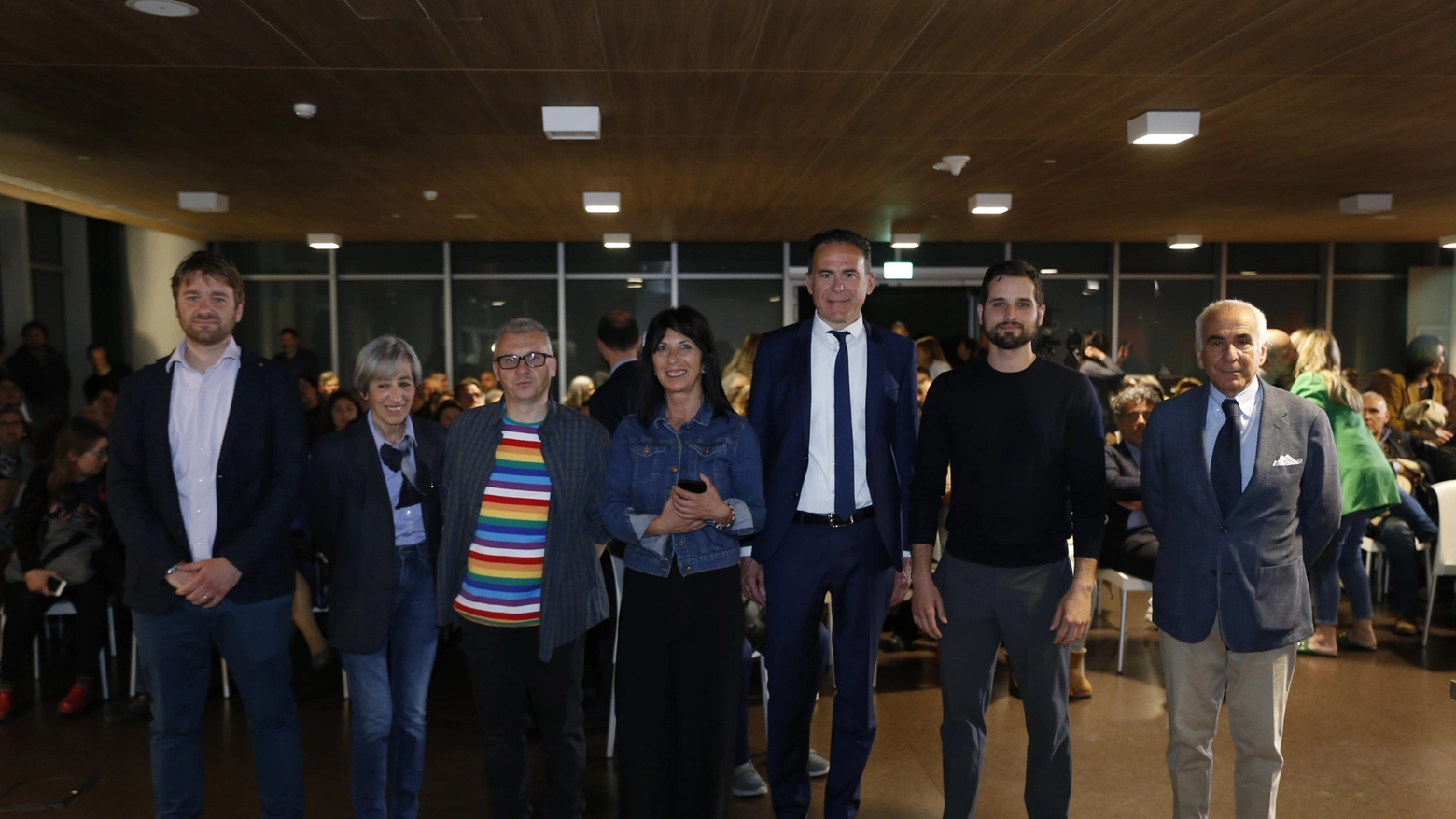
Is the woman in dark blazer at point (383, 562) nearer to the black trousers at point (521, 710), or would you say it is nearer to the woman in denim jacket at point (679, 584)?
the black trousers at point (521, 710)

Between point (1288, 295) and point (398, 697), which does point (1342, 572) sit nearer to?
point (398, 697)

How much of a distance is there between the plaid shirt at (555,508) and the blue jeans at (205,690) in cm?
49

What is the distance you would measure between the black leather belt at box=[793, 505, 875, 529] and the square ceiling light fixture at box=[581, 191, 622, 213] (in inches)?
224

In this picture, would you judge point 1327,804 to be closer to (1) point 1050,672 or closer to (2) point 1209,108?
(1) point 1050,672

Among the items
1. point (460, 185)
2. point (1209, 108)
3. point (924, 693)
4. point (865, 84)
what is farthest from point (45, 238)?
point (1209, 108)

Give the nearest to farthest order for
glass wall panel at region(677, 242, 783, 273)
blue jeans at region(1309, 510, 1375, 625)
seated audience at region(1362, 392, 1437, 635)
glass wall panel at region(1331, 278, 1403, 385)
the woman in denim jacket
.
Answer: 1. the woman in denim jacket
2. blue jeans at region(1309, 510, 1375, 625)
3. seated audience at region(1362, 392, 1437, 635)
4. glass wall panel at region(677, 242, 783, 273)
5. glass wall panel at region(1331, 278, 1403, 385)

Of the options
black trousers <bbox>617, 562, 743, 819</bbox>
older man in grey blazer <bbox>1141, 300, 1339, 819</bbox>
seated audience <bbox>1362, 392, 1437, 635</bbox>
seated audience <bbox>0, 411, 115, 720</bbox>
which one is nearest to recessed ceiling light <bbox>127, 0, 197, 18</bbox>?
seated audience <bbox>0, 411, 115, 720</bbox>

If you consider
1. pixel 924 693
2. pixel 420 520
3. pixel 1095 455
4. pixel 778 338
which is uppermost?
pixel 778 338

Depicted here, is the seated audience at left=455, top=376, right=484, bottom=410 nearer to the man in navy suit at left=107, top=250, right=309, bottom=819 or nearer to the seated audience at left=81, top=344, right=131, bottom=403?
the seated audience at left=81, top=344, right=131, bottom=403

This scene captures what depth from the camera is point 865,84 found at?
4.66 metres

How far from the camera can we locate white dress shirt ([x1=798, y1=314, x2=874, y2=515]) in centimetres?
280

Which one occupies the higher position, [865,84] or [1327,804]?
[865,84]

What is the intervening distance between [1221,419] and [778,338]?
4.20 ft

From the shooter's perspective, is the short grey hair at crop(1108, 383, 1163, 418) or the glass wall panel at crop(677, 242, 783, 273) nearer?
the short grey hair at crop(1108, 383, 1163, 418)
